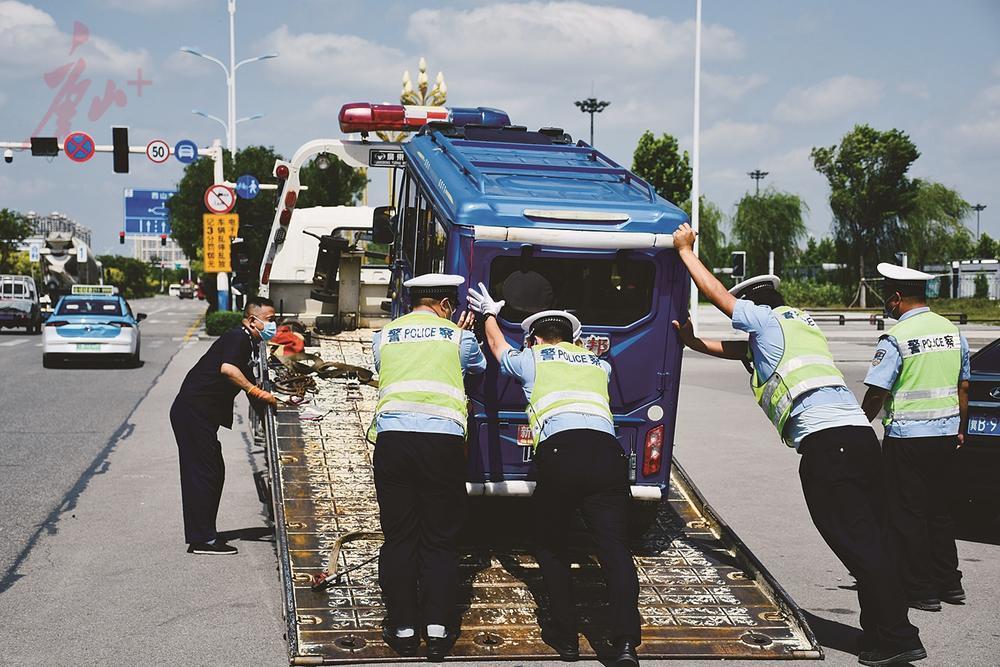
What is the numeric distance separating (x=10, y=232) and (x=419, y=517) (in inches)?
2442

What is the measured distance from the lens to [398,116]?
1068cm

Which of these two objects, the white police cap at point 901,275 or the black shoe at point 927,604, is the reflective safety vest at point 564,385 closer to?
the white police cap at point 901,275

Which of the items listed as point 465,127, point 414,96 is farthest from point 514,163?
point 414,96

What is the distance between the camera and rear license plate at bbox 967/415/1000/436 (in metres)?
7.67

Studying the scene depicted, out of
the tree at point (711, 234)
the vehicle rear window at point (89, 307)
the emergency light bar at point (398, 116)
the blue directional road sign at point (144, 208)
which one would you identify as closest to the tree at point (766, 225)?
the tree at point (711, 234)

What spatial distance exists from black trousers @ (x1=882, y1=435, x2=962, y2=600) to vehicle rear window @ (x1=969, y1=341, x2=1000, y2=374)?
1.85 metres

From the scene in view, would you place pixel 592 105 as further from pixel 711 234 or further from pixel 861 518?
pixel 861 518

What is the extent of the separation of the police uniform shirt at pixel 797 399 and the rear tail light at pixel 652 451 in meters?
0.99

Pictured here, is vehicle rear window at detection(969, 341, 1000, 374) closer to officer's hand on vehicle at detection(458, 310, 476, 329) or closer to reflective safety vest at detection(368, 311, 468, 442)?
officer's hand on vehicle at detection(458, 310, 476, 329)

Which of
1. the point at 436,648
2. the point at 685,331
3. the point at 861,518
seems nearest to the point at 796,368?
the point at 861,518

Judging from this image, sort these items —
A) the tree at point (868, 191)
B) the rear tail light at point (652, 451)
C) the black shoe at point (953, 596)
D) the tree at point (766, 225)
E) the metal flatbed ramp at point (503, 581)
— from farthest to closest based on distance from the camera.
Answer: the tree at point (766, 225) → the tree at point (868, 191) → the rear tail light at point (652, 451) → the black shoe at point (953, 596) → the metal flatbed ramp at point (503, 581)

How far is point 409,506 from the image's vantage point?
18.5 feet

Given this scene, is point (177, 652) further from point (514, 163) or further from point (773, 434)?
point (773, 434)

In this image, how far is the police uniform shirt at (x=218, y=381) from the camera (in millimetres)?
7895
